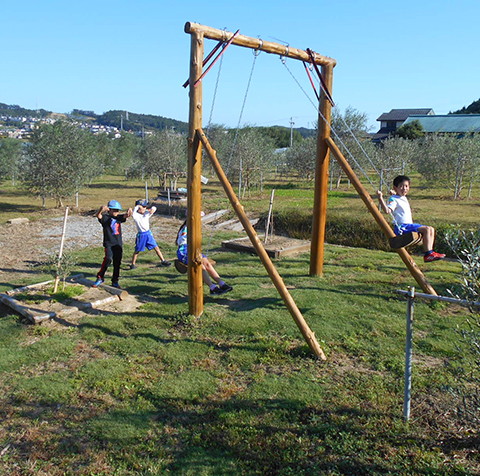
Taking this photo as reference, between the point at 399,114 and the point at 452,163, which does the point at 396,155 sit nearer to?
the point at 452,163

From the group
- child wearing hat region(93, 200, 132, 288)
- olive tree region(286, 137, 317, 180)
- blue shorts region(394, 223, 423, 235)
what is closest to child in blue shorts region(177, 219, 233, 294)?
child wearing hat region(93, 200, 132, 288)

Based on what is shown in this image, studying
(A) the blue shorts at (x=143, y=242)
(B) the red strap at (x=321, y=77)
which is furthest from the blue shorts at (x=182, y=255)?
(B) the red strap at (x=321, y=77)

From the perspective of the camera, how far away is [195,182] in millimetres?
6355

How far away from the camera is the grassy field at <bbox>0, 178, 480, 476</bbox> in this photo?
11.8 feet

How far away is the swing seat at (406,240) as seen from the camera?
580cm

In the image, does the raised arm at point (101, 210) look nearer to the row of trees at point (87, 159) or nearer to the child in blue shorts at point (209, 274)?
the child in blue shorts at point (209, 274)

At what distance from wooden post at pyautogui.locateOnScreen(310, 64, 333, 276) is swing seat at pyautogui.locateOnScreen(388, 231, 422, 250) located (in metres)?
2.07

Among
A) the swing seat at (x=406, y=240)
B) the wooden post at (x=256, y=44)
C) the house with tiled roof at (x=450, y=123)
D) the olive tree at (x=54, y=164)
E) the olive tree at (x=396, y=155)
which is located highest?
the house with tiled roof at (x=450, y=123)

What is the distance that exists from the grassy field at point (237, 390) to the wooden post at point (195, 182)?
0.45 metres

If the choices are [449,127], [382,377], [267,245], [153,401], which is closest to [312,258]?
[267,245]

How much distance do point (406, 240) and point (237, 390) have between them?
291 centimetres

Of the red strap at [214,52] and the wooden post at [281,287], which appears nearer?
the wooden post at [281,287]

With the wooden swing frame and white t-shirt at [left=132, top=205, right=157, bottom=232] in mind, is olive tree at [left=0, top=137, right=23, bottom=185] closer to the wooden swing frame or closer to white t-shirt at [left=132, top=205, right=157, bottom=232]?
white t-shirt at [left=132, top=205, right=157, bottom=232]

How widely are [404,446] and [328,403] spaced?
831 mm
